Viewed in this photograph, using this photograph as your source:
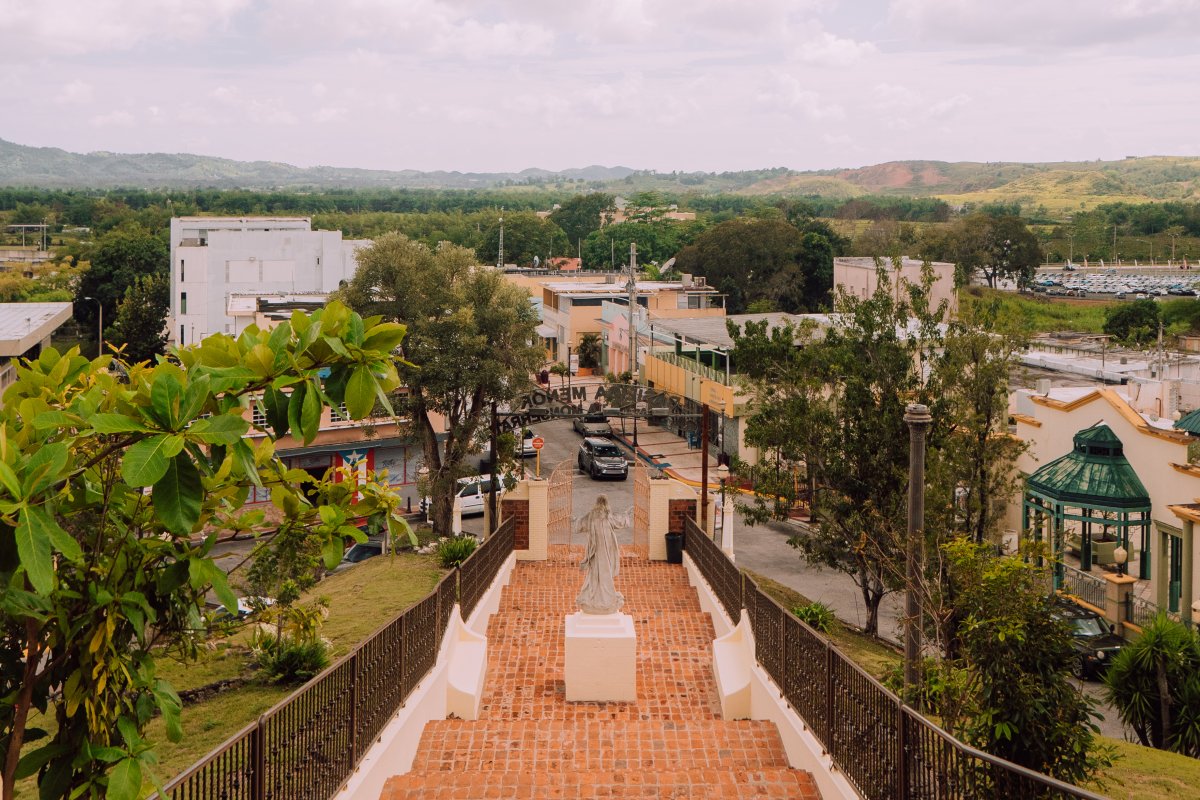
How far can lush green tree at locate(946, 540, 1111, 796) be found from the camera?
7273mm

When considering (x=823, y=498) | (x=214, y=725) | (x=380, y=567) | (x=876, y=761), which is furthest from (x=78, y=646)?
(x=380, y=567)

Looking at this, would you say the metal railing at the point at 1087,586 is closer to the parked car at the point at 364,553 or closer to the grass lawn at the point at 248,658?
the grass lawn at the point at 248,658

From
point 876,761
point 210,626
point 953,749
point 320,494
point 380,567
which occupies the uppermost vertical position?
point 320,494

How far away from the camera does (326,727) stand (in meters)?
7.67

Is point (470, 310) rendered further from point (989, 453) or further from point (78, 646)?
point (78, 646)

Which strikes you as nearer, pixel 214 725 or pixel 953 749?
pixel 953 749

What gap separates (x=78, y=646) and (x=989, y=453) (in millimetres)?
15947

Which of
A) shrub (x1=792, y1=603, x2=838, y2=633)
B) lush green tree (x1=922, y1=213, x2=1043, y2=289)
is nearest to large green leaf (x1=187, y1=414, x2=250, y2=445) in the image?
shrub (x1=792, y1=603, x2=838, y2=633)

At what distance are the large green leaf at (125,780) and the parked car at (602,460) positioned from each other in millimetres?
31946

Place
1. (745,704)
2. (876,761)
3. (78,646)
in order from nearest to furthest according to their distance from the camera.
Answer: (78,646) → (876,761) → (745,704)

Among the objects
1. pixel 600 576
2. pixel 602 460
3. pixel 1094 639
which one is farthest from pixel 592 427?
pixel 600 576

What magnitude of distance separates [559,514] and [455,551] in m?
2.26

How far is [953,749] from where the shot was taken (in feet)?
22.1

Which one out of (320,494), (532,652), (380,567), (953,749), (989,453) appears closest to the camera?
(320,494)
